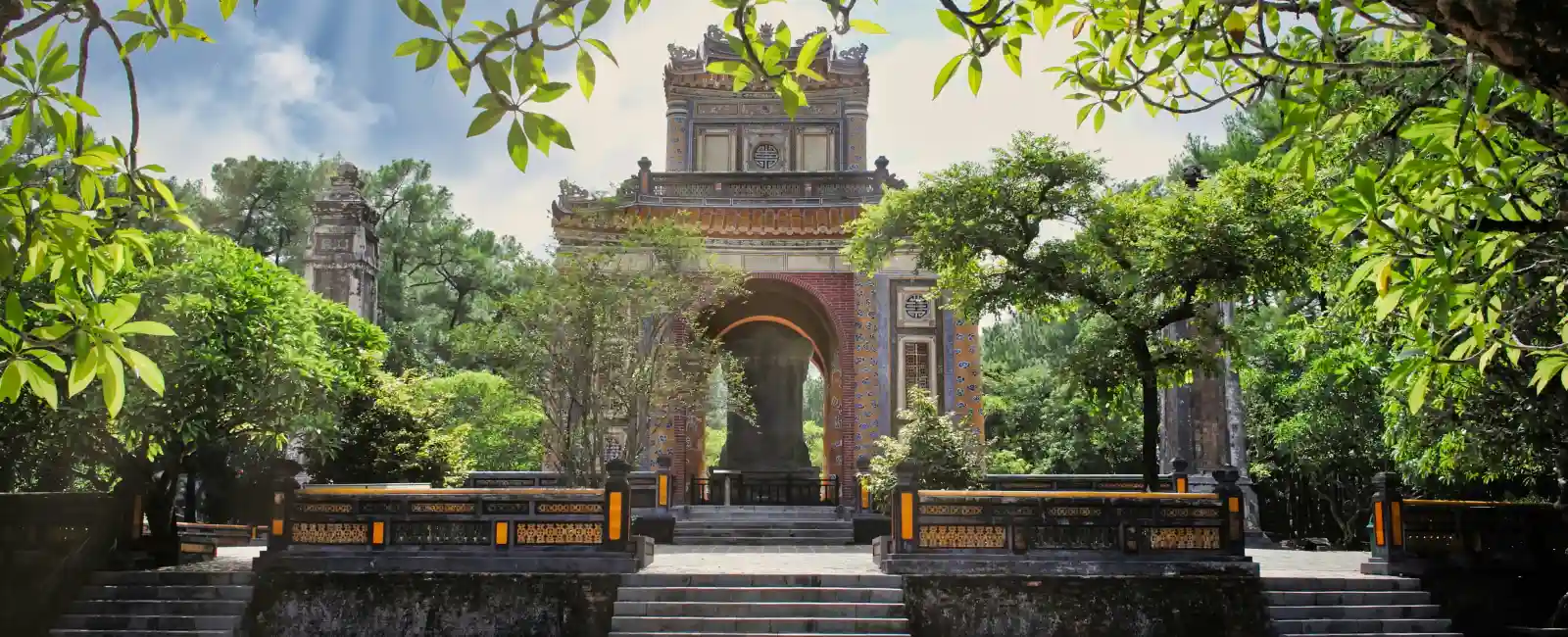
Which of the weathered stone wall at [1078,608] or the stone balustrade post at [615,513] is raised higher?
the stone balustrade post at [615,513]

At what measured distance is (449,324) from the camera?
3084 centimetres

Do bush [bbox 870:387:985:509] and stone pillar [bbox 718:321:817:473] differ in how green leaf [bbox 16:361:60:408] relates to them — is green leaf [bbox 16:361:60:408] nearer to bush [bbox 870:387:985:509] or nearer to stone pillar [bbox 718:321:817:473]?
bush [bbox 870:387:985:509]

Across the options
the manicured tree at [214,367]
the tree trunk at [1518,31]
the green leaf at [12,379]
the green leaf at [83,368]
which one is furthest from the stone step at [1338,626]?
the green leaf at [12,379]

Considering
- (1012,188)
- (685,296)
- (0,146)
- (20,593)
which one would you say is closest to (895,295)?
(685,296)

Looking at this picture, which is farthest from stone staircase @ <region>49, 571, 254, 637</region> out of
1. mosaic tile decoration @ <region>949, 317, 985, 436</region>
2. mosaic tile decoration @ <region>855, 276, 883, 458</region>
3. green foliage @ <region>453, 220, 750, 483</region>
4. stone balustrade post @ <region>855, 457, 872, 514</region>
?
mosaic tile decoration @ <region>949, 317, 985, 436</region>

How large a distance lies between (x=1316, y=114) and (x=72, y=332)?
3854 mm

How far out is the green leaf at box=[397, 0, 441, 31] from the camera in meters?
2.87

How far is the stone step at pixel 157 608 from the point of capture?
10.9 metres

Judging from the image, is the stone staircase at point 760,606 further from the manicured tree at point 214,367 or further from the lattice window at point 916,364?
the lattice window at point 916,364

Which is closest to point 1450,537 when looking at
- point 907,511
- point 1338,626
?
point 1338,626

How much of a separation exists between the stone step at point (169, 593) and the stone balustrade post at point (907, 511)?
6141mm

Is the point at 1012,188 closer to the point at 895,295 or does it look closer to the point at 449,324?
the point at 895,295

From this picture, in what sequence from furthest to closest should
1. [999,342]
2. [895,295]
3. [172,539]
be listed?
[999,342], [895,295], [172,539]

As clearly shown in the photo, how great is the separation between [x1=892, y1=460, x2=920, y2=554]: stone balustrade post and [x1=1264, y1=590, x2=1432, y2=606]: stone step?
3387 millimetres
